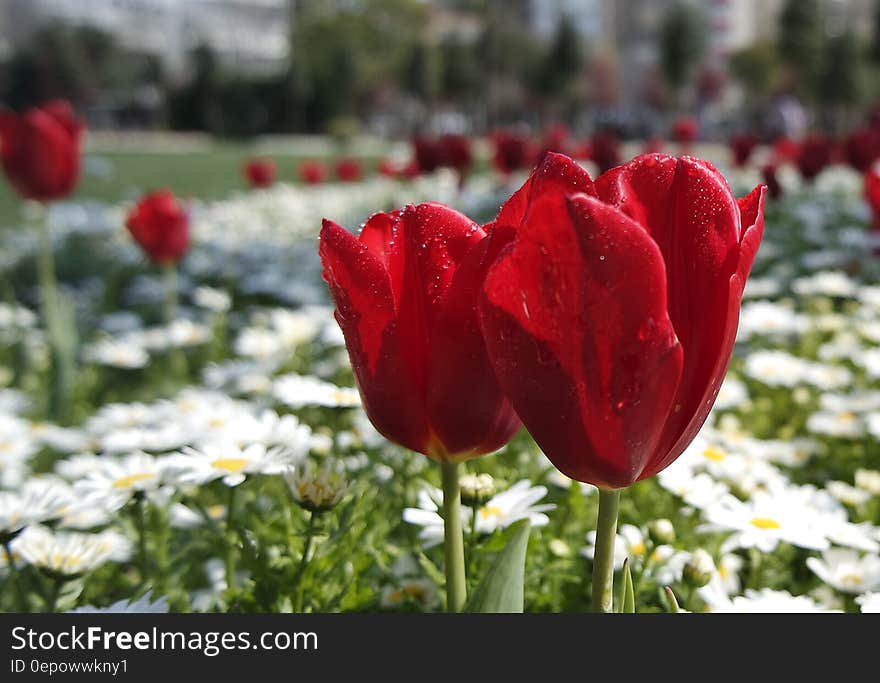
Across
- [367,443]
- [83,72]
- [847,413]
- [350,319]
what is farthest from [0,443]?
[83,72]

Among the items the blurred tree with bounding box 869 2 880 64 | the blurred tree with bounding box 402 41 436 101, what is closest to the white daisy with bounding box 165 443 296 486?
the blurred tree with bounding box 869 2 880 64

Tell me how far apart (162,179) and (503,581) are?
A: 580 inches

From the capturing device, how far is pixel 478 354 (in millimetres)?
707

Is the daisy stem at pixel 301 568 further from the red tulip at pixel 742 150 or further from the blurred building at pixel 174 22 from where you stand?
the blurred building at pixel 174 22

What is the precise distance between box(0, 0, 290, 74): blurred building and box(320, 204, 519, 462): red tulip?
73.8 meters

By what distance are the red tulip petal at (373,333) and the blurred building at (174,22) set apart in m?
73.8

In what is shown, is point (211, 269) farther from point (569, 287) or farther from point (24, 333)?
point (569, 287)

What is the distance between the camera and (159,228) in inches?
128

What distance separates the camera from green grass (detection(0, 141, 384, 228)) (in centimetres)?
1099

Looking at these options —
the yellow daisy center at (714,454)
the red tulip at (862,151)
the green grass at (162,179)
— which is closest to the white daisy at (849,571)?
the yellow daisy center at (714,454)

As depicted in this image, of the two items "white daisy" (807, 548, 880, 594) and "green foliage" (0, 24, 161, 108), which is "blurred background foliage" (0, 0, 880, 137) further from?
"white daisy" (807, 548, 880, 594)

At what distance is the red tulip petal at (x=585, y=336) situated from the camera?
58cm

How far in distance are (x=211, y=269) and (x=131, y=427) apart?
380 centimetres

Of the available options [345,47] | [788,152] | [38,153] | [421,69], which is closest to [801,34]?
[421,69]
